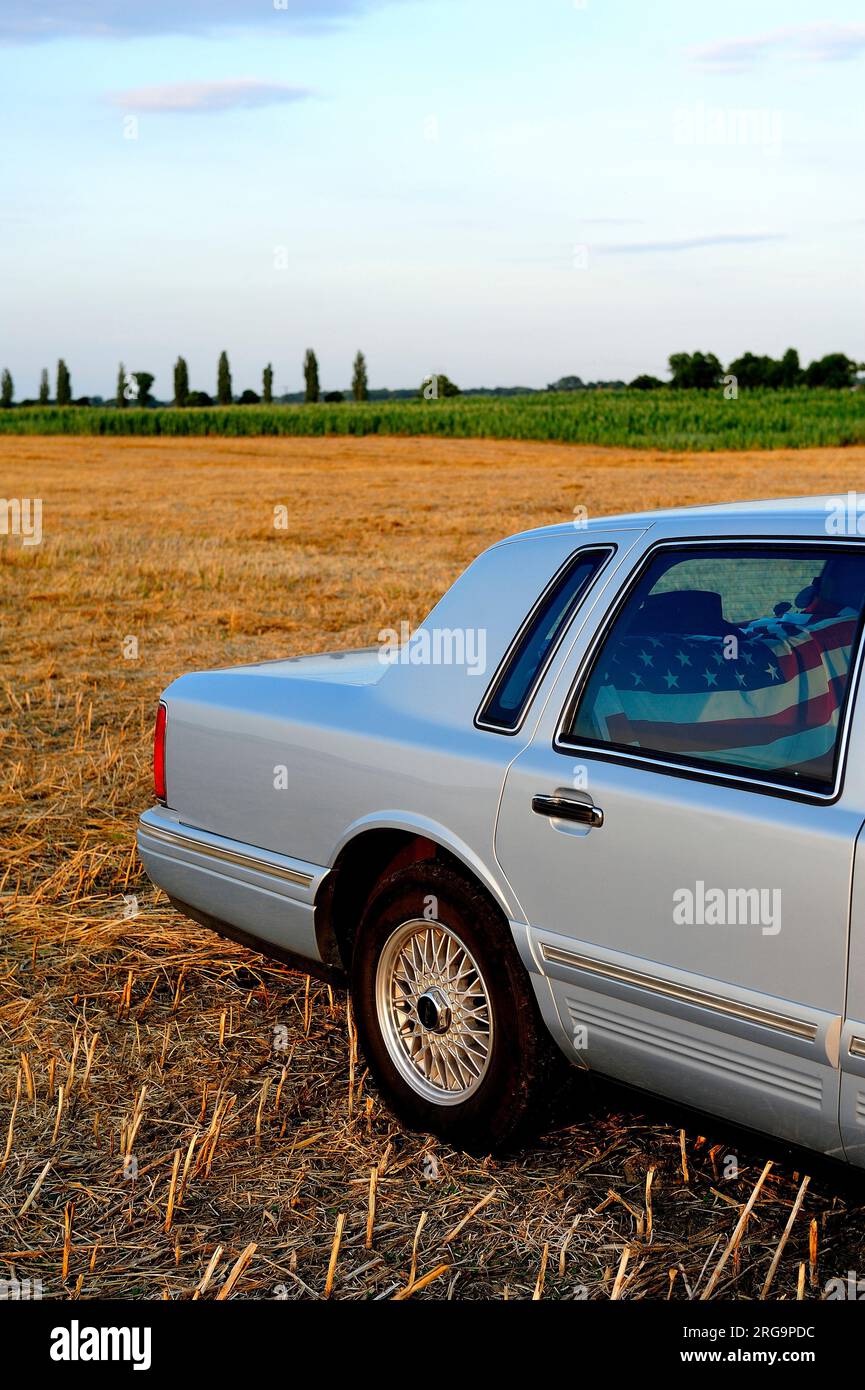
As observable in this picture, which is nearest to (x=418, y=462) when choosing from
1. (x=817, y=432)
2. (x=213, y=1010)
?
(x=817, y=432)

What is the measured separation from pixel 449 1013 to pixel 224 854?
100 cm

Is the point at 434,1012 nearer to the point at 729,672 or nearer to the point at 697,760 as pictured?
the point at 697,760

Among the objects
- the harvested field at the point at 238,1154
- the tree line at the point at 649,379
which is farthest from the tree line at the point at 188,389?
the harvested field at the point at 238,1154

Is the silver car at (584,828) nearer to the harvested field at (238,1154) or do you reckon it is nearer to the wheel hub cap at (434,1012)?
the wheel hub cap at (434,1012)

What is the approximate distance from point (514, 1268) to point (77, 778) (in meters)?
4.82

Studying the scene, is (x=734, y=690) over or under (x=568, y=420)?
under

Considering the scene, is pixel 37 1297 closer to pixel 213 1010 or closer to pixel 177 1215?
pixel 177 1215

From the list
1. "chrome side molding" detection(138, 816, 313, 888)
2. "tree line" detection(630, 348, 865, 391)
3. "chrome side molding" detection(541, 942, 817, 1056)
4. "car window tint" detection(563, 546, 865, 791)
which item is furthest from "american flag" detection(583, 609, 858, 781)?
"tree line" detection(630, 348, 865, 391)

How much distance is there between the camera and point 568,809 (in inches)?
126

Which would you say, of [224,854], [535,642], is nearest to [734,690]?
[535,642]

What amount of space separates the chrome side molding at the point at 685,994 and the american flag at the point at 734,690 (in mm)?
493

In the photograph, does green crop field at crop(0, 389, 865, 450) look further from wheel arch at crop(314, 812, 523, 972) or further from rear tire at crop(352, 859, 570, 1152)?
rear tire at crop(352, 859, 570, 1152)

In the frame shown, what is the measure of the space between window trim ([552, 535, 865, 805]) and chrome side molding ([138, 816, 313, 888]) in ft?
3.40

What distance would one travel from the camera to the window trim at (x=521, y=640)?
Answer: 3.48m
